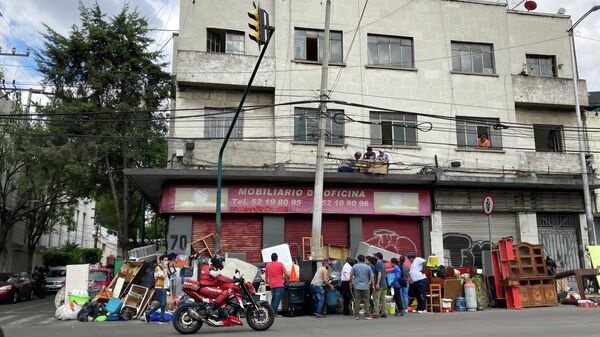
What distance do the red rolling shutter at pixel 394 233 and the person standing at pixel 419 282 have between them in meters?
5.35

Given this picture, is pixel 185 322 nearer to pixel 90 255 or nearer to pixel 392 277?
pixel 392 277

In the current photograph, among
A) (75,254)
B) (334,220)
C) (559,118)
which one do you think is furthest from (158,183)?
(75,254)

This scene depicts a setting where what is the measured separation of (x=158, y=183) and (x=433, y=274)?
11.2 meters

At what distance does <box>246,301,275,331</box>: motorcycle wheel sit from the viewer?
10.7 m

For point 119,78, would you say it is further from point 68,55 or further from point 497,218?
point 497,218

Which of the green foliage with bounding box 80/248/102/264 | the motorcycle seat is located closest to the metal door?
the motorcycle seat

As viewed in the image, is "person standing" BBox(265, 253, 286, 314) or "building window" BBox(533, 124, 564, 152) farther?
"building window" BBox(533, 124, 564, 152)

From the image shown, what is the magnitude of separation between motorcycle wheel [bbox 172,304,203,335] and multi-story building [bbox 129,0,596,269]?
8.62 meters

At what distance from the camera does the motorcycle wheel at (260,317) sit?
35.1 ft

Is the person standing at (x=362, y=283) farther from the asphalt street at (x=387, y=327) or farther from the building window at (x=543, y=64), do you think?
the building window at (x=543, y=64)

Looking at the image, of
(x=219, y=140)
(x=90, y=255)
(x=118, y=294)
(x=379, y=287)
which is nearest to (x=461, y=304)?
(x=379, y=287)

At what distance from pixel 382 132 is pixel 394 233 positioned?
14.2 ft

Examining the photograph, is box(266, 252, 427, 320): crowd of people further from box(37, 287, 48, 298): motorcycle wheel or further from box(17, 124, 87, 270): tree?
box(37, 287, 48, 298): motorcycle wheel

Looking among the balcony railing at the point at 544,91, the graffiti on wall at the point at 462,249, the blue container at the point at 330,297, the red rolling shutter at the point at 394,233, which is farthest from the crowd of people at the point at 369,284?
the balcony railing at the point at 544,91
